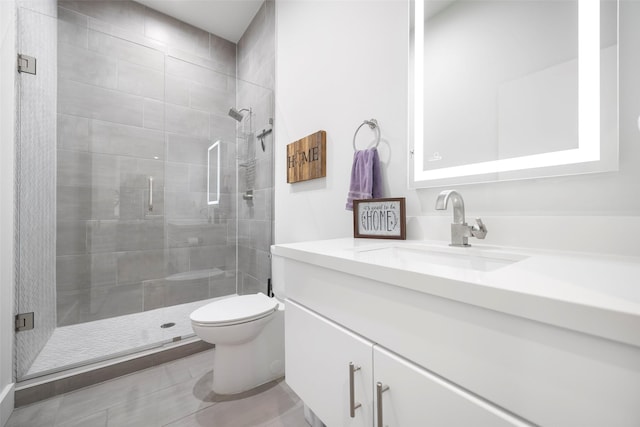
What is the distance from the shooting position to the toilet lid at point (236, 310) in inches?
53.3

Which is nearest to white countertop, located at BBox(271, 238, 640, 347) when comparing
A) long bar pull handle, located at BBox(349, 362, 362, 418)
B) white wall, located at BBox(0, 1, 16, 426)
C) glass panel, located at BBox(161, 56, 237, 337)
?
long bar pull handle, located at BBox(349, 362, 362, 418)

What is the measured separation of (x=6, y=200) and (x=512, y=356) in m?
2.10

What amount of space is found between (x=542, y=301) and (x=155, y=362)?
6.72 feet

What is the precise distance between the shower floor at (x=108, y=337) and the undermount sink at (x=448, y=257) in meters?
1.68

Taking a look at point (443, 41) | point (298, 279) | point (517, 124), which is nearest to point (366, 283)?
point (298, 279)

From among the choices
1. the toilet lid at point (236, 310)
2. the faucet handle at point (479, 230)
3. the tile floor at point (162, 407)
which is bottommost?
the tile floor at point (162, 407)

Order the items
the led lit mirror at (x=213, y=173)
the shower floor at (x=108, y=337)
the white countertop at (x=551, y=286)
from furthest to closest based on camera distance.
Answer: the led lit mirror at (x=213, y=173), the shower floor at (x=108, y=337), the white countertop at (x=551, y=286)

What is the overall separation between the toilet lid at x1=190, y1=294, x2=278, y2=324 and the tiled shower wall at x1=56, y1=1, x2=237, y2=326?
3.10 feet

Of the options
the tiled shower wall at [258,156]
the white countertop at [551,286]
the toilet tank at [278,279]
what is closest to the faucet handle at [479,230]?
the white countertop at [551,286]

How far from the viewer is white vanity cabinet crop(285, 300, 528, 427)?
0.50m

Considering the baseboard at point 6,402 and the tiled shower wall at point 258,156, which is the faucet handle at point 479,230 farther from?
the baseboard at point 6,402

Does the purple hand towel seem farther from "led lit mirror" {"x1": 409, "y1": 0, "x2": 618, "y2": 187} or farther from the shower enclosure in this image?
the shower enclosure

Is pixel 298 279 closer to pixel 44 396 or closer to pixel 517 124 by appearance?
pixel 517 124

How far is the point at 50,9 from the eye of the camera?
1.89 meters
